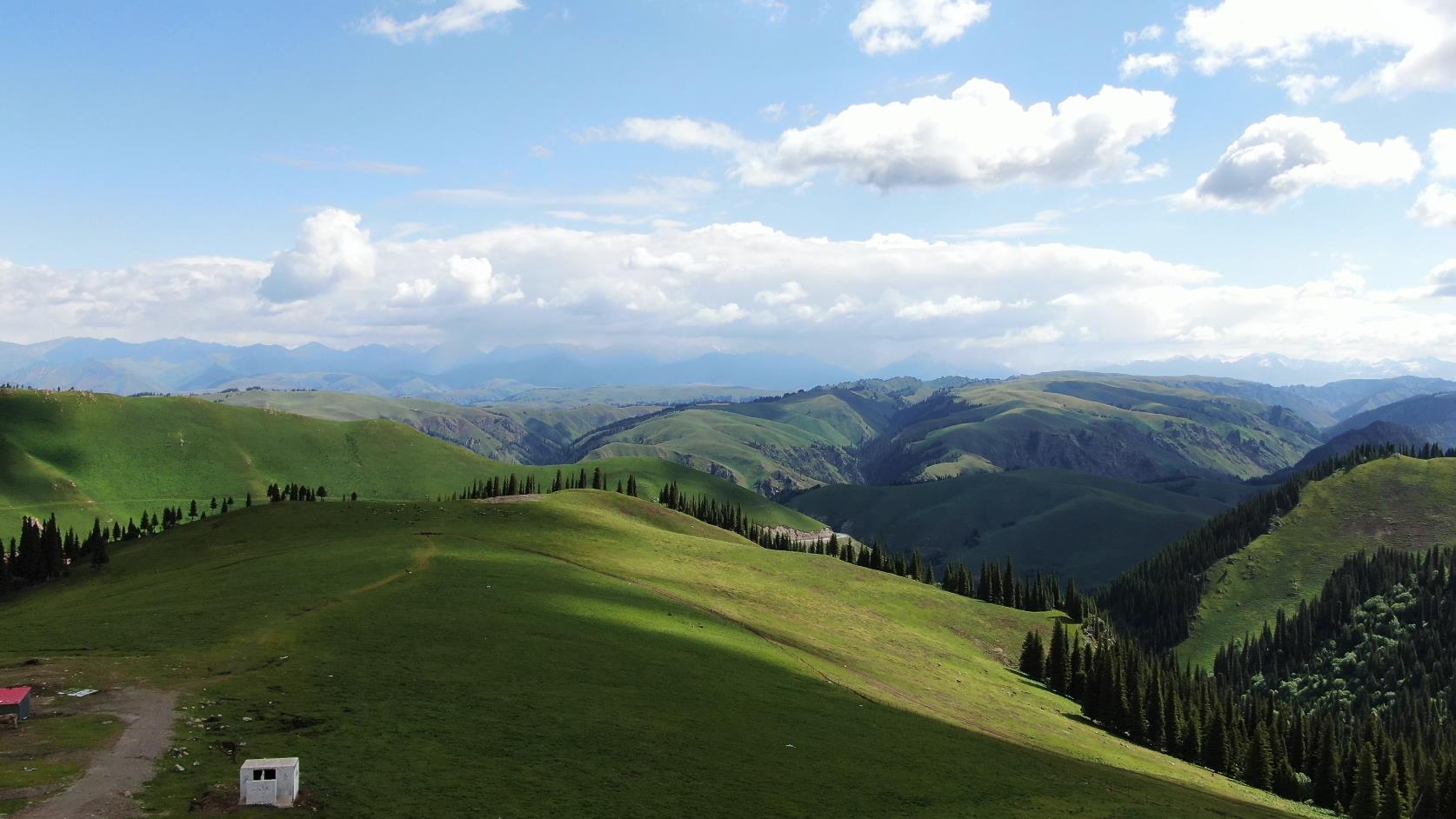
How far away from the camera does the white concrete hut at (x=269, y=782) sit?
33.6m

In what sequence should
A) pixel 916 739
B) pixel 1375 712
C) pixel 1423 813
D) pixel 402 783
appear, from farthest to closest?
1. pixel 1375 712
2. pixel 1423 813
3. pixel 916 739
4. pixel 402 783

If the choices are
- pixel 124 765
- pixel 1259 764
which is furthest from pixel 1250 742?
pixel 124 765

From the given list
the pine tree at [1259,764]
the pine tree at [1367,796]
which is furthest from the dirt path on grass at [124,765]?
the pine tree at [1259,764]

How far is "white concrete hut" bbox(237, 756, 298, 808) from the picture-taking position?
110 feet

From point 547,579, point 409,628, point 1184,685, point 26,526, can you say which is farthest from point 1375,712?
point 26,526

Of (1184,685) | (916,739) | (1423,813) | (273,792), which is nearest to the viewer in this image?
(273,792)

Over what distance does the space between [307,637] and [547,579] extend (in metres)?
32.0

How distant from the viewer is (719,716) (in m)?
56.8

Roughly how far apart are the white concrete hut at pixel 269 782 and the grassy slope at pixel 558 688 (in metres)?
2.00

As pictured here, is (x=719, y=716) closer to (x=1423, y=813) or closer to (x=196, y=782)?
(x=196, y=782)

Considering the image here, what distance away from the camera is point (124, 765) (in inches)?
1412

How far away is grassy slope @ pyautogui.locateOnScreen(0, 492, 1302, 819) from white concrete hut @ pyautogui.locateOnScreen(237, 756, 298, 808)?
6.55 feet

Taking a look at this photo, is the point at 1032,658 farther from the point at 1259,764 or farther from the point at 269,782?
the point at 269,782

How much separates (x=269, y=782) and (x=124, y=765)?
811 cm
